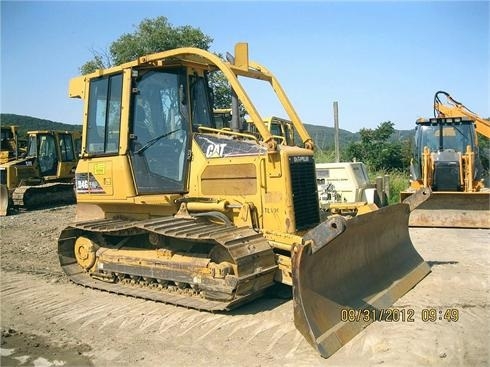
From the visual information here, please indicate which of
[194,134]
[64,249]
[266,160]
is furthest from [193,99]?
[64,249]

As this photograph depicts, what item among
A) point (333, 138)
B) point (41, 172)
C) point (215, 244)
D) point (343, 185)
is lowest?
point (215, 244)

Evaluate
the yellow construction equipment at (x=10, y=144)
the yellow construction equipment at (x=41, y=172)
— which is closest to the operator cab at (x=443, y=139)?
the yellow construction equipment at (x=41, y=172)

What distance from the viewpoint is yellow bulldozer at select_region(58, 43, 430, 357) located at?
17.6 feet

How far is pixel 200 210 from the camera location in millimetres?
6301

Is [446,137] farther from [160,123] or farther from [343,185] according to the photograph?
[160,123]

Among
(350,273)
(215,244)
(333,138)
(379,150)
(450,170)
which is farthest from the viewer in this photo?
(333,138)

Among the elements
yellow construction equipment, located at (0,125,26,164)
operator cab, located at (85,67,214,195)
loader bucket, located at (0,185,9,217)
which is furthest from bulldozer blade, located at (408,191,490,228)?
yellow construction equipment, located at (0,125,26,164)

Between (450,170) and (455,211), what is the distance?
152cm

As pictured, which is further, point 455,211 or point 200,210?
point 455,211

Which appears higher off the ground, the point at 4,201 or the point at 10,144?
the point at 10,144

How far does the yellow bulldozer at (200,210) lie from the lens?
536 centimetres

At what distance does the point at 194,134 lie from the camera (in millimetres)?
6488

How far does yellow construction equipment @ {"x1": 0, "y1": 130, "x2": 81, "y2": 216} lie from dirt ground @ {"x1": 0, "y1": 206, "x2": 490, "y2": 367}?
9.24m

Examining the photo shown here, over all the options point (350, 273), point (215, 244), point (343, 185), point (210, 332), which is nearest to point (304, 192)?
point (350, 273)
